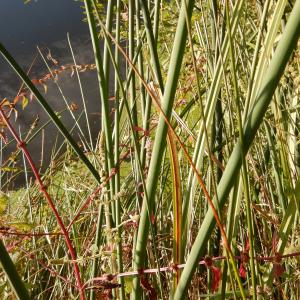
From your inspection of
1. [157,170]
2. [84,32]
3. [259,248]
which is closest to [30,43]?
[84,32]

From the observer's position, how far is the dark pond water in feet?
12.2

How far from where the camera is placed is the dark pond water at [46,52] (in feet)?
12.2

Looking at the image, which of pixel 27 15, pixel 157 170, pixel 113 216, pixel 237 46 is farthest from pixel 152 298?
pixel 27 15

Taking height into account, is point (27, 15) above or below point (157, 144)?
above

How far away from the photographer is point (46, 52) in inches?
210

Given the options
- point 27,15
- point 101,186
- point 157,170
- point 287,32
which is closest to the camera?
→ point 287,32

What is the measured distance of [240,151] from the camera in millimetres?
325

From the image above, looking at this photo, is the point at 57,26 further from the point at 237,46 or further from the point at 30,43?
the point at 237,46

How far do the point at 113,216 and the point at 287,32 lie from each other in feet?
1.01

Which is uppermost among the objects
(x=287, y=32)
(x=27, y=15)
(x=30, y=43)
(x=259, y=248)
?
(x=27, y=15)

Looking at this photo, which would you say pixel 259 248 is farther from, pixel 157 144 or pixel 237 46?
pixel 157 144

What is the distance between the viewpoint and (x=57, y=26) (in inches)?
235

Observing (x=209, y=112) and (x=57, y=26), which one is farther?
(x=57, y=26)

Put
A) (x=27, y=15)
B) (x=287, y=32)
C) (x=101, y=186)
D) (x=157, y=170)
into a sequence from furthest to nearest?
(x=27, y=15)
(x=101, y=186)
(x=157, y=170)
(x=287, y=32)
